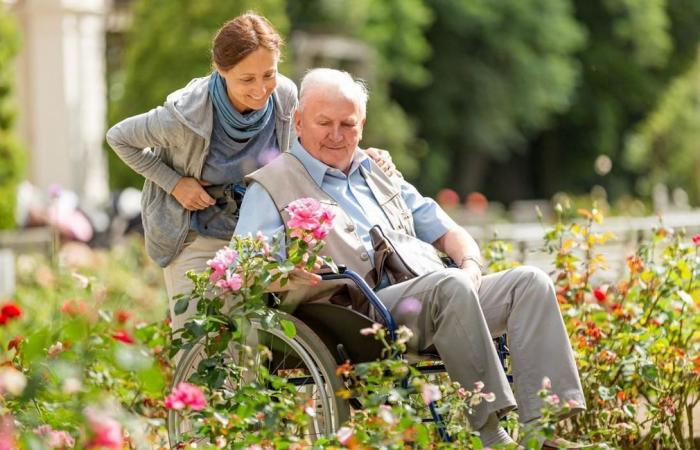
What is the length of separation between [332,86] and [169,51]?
70.1 ft

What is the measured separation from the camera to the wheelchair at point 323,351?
446 cm

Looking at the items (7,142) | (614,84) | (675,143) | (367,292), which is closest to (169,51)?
(7,142)

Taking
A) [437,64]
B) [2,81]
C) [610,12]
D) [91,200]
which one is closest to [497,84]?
[437,64]

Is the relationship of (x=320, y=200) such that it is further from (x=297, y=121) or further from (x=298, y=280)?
(x=298, y=280)

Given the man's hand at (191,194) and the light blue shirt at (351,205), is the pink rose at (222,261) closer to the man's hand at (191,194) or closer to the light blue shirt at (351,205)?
the light blue shirt at (351,205)

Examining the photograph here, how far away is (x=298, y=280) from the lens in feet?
14.6

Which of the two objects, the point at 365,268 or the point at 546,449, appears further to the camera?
the point at 365,268

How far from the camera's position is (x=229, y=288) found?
14.4 ft

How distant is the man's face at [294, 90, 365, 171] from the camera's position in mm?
4773

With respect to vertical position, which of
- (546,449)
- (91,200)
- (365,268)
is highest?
(365,268)

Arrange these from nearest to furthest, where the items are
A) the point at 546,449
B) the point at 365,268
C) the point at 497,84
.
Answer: the point at 546,449 → the point at 365,268 → the point at 497,84

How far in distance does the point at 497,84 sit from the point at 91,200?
40.8 feet

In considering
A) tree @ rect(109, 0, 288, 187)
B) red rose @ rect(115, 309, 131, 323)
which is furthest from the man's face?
tree @ rect(109, 0, 288, 187)

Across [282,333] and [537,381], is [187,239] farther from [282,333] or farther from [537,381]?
[537,381]
